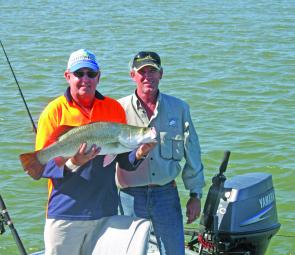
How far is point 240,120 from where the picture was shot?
12.3 meters

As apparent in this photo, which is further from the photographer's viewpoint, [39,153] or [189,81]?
[189,81]

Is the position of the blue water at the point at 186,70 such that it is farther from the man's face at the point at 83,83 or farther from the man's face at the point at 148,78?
the man's face at the point at 83,83

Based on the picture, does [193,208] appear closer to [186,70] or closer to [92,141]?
[92,141]

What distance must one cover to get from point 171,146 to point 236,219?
86 centimetres

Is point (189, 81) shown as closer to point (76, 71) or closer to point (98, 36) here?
point (98, 36)

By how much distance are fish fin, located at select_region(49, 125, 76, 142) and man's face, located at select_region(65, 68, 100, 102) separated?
25cm

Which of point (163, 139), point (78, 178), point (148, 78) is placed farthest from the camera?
point (163, 139)

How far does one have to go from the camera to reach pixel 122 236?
4.71 metres

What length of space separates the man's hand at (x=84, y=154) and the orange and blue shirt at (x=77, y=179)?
135mm

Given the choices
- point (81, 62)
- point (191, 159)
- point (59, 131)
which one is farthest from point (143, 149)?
point (191, 159)

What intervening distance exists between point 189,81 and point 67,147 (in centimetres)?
1039

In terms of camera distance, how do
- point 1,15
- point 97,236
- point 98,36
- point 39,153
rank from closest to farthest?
point 39,153 → point 97,236 → point 98,36 → point 1,15

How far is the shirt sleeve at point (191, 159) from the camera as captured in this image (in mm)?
5465

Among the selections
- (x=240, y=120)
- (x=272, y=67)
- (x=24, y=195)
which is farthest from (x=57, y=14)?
(x=24, y=195)
